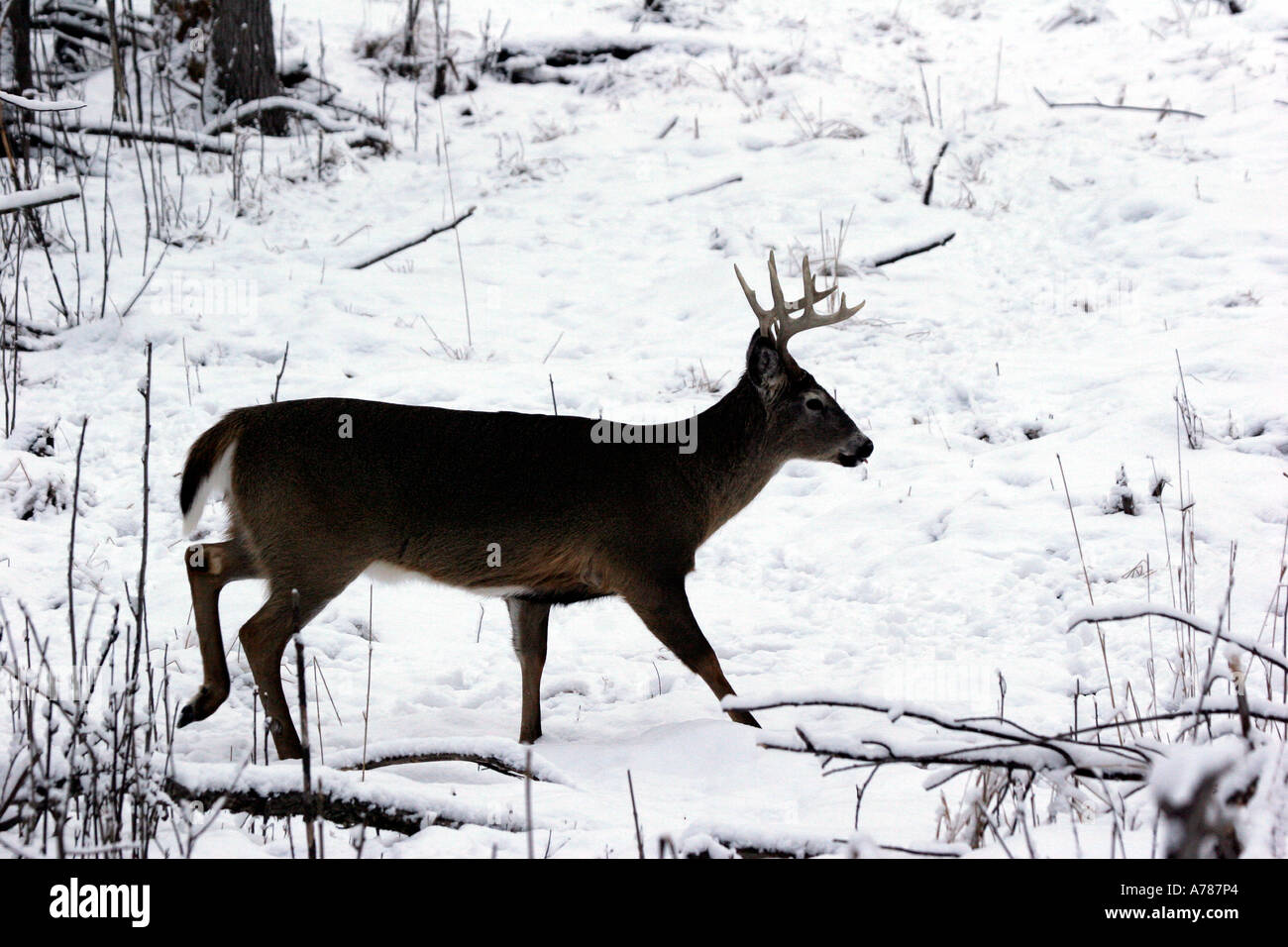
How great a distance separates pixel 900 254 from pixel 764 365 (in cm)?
455

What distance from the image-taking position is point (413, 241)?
398 inches

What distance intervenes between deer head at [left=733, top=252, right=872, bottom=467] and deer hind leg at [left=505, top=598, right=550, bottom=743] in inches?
55.7

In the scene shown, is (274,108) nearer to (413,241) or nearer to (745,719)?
(413,241)

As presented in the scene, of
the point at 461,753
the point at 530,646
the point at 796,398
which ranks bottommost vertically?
the point at 530,646

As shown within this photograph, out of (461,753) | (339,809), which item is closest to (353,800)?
(339,809)

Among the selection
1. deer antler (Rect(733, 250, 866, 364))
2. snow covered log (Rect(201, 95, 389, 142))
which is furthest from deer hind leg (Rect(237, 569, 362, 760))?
snow covered log (Rect(201, 95, 389, 142))

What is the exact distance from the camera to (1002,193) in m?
10.8

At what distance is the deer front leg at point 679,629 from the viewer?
15.9ft

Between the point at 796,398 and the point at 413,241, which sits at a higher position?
the point at 413,241

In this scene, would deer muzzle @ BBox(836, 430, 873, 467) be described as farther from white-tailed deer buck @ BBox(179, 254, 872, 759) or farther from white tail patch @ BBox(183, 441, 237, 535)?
white tail patch @ BBox(183, 441, 237, 535)

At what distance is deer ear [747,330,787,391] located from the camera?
557cm

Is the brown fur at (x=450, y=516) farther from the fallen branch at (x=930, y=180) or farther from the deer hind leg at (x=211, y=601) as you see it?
the fallen branch at (x=930, y=180)
